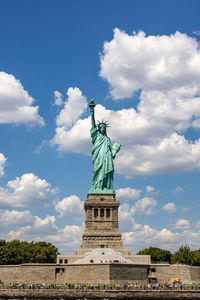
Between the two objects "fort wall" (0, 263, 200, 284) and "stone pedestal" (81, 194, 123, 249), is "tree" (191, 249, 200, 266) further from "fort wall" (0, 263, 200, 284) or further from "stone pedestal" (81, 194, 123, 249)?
"fort wall" (0, 263, 200, 284)

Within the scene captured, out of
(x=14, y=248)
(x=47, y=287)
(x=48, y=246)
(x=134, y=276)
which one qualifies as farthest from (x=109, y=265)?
(x=48, y=246)

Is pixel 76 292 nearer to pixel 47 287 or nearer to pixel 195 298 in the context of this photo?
pixel 47 287

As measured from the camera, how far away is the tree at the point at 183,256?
74.9 metres

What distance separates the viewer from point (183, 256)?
249 feet

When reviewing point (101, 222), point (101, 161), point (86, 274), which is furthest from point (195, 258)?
point (86, 274)

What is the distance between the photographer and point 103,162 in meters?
71.6

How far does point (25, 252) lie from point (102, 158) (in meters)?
20.1

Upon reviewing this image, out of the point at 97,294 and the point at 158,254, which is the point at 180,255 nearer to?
the point at 158,254

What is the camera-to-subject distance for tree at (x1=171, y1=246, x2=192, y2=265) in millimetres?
74938

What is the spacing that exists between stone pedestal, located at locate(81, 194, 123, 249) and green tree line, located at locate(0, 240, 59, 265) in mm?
9486

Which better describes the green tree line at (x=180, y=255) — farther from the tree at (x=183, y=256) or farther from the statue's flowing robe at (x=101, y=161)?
the statue's flowing robe at (x=101, y=161)

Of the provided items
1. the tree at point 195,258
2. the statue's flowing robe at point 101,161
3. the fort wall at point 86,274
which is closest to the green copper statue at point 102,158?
the statue's flowing robe at point 101,161

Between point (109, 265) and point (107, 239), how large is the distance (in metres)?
14.3

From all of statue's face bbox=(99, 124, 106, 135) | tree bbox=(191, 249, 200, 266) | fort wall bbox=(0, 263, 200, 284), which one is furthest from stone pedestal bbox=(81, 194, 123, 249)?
tree bbox=(191, 249, 200, 266)
